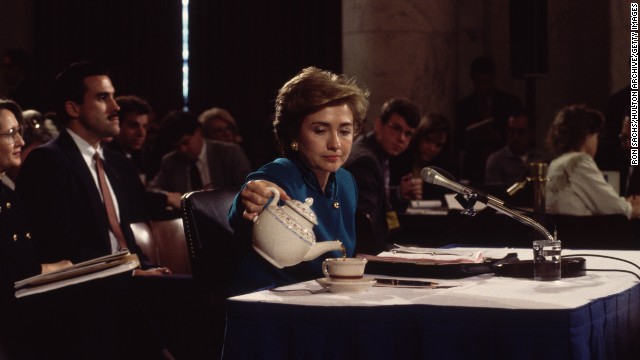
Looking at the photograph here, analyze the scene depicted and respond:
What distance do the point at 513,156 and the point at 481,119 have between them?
37.1 inches

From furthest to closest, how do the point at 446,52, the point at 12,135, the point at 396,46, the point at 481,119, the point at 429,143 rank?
the point at 481,119 < the point at 446,52 < the point at 396,46 < the point at 429,143 < the point at 12,135

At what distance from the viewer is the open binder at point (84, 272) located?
264cm

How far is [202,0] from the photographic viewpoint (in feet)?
Result: 34.7

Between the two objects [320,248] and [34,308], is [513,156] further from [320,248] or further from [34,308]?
[320,248]

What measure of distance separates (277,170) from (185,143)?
4.53 meters

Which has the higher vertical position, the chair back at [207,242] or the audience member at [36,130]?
the audience member at [36,130]

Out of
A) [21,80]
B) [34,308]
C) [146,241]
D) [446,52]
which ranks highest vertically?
[446,52]

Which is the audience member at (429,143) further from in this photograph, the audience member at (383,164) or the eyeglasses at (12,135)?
the eyeglasses at (12,135)

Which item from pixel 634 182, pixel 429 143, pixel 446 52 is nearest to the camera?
pixel 634 182

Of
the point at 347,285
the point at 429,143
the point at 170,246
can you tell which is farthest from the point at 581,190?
the point at 347,285

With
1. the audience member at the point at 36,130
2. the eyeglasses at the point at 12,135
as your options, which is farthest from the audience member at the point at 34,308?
the audience member at the point at 36,130

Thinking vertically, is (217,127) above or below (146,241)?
above

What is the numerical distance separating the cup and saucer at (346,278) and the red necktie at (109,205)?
2102mm

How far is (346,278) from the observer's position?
7.88 ft
